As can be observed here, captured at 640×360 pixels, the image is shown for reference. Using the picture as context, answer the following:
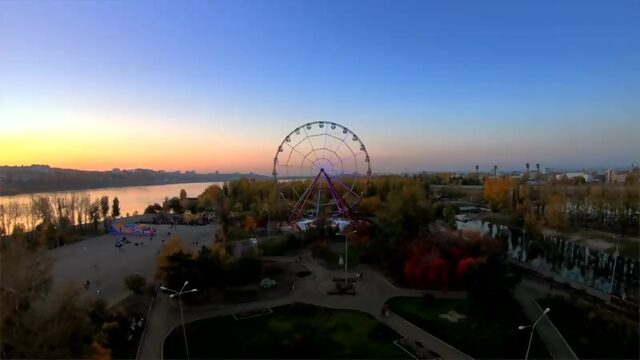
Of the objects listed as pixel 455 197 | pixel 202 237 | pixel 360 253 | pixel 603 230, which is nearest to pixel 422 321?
pixel 360 253

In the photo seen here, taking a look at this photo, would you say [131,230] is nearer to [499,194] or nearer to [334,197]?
[334,197]

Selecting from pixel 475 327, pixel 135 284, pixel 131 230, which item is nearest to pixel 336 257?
pixel 475 327

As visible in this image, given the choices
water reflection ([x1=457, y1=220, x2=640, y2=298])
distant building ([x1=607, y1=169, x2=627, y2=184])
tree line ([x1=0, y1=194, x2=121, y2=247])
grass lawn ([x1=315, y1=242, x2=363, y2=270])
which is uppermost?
distant building ([x1=607, y1=169, x2=627, y2=184])

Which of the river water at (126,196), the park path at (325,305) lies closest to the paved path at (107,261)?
the park path at (325,305)

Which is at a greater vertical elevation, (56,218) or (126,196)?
(56,218)

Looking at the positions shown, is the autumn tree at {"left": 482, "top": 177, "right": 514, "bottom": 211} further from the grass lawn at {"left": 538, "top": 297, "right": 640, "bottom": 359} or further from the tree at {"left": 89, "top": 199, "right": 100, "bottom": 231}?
the tree at {"left": 89, "top": 199, "right": 100, "bottom": 231}

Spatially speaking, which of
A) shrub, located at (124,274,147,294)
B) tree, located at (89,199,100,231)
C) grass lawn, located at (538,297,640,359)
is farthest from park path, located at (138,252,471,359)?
tree, located at (89,199,100,231)

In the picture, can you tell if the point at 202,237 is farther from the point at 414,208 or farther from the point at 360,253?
the point at 414,208
